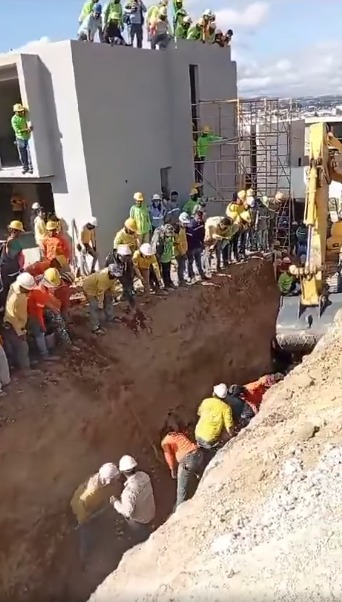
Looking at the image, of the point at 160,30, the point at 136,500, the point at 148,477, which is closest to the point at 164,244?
the point at 148,477

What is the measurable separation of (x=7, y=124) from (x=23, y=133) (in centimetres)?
286

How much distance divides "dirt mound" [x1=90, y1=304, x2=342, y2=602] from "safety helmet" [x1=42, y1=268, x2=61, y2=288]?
3633mm

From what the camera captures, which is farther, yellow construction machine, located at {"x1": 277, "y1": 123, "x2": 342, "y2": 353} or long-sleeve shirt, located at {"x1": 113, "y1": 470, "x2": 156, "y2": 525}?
yellow construction machine, located at {"x1": 277, "y1": 123, "x2": 342, "y2": 353}

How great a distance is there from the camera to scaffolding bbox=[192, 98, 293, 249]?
16047 millimetres

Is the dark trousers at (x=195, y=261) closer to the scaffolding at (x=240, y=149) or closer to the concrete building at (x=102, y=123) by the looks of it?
the concrete building at (x=102, y=123)

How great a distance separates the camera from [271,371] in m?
13.4

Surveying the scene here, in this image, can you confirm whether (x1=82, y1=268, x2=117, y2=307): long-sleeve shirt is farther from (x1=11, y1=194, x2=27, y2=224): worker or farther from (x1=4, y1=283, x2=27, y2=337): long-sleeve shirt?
(x1=11, y1=194, x2=27, y2=224): worker

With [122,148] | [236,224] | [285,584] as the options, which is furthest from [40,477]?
[122,148]

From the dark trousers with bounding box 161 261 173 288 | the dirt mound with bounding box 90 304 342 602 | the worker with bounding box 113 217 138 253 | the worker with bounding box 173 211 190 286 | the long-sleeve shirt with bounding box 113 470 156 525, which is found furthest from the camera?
the dark trousers with bounding box 161 261 173 288

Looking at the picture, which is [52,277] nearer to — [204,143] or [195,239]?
[195,239]

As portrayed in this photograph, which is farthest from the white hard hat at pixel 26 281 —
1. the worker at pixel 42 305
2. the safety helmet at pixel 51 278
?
the safety helmet at pixel 51 278

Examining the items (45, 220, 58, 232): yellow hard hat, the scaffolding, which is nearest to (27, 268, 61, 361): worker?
(45, 220, 58, 232): yellow hard hat

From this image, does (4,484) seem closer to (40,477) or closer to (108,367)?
(40,477)

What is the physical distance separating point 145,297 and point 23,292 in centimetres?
388
